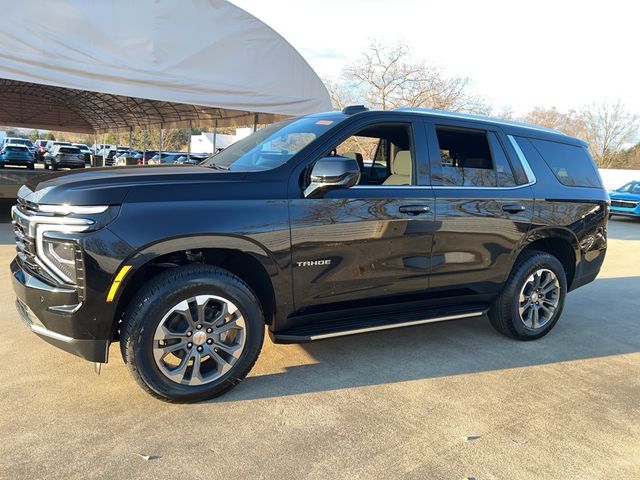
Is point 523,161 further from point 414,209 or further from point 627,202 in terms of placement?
point 627,202

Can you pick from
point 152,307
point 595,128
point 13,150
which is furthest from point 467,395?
point 595,128

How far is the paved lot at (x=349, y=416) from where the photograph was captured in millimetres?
2588

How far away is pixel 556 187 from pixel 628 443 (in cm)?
243

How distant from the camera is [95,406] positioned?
3.07m

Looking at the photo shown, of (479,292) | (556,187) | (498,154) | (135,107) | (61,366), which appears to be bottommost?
(61,366)

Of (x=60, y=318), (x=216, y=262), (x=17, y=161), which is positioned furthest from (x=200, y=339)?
(x=17, y=161)

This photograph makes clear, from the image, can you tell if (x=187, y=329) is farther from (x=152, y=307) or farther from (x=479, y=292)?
(x=479, y=292)

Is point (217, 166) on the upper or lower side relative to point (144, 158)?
lower

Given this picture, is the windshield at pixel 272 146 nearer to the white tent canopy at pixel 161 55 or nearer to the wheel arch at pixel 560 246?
the wheel arch at pixel 560 246

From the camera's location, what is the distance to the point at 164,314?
116 inches

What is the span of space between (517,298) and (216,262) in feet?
9.17

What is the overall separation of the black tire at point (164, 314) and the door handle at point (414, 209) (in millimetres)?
1332

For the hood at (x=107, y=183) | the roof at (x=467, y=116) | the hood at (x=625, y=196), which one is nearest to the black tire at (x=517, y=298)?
the roof at (x=467, y=116)

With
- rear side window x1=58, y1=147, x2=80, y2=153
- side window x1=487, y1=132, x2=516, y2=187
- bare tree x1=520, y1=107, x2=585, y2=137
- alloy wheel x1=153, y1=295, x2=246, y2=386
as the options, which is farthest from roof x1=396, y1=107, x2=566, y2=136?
bare tree x1=520, y1=107, x2=585, y2=137
